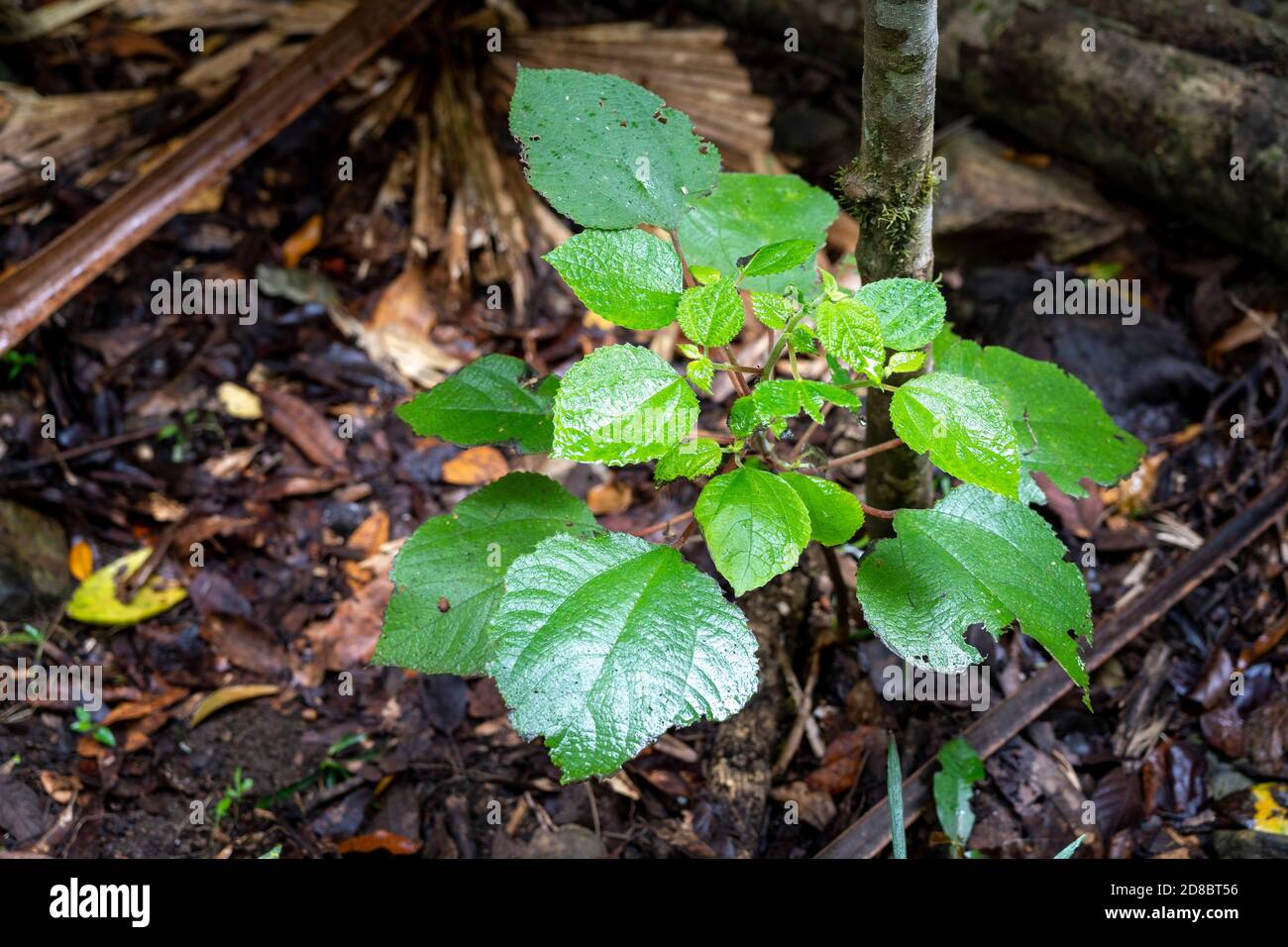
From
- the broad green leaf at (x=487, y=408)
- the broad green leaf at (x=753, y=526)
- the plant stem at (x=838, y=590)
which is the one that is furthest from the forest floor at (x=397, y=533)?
the broad green leaf at (x=753, y=526)

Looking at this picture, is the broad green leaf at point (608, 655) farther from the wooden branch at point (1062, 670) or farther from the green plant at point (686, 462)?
the wooden branch at point (1062, 670)

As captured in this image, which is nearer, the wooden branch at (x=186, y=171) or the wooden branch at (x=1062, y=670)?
the wooden branch at (x=1062, y=670)

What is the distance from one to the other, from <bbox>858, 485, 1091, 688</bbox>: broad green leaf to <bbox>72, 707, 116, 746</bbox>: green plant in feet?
6.48

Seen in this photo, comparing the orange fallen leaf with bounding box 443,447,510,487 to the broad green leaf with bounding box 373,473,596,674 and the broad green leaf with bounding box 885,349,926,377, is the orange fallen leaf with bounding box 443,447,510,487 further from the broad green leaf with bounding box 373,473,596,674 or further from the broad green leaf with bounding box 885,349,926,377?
the broad green leaf with bounding box 885,349,926,377

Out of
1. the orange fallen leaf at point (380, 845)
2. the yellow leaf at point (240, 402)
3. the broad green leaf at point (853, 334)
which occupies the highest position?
the broad green leaf at point (853, 334)

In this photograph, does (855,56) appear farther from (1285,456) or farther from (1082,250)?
(1285,456)

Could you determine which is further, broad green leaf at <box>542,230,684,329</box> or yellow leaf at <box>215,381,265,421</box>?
yellow leaf at <box>215,381,265,421</box>

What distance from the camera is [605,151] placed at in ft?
5.85

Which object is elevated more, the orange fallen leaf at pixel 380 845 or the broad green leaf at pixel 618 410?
the broad green leaf at pixel 618 410

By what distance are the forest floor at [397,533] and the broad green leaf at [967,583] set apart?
33.0 inches

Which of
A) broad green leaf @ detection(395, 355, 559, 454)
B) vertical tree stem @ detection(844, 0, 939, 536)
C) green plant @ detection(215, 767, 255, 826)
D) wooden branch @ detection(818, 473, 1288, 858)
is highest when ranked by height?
vertical tree stem @ detection(844, 0, 939, 536)

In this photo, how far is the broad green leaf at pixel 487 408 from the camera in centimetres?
186

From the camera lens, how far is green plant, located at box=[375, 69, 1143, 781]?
58.7 inches

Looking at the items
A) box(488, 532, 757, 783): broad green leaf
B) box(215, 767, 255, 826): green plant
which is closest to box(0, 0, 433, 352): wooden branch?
box(215, 767, 255, 826): green plant
